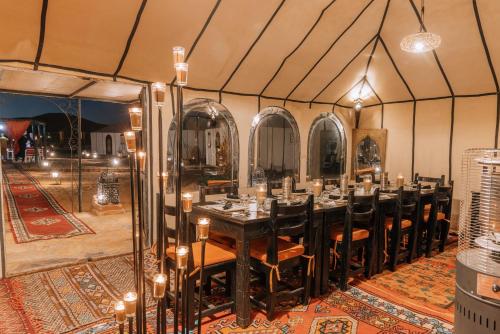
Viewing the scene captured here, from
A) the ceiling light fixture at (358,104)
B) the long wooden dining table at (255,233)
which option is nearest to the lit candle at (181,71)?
the long wooden dining table at (255,233)

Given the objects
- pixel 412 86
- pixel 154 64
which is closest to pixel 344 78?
pixel 412 86

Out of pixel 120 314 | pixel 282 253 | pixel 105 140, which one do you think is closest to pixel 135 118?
pixel 120 314

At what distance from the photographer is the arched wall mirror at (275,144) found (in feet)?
19.3

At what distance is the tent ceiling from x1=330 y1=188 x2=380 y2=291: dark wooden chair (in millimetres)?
2493

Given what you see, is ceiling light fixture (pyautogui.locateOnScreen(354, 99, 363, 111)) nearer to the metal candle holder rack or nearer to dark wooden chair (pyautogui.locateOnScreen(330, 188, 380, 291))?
dark wooden chair (pyautogui.locateOnScreen(330, 188, 380, 291))

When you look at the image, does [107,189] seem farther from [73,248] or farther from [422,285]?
[422,285]

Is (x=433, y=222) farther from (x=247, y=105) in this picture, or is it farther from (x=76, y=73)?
(x=76, y=73)

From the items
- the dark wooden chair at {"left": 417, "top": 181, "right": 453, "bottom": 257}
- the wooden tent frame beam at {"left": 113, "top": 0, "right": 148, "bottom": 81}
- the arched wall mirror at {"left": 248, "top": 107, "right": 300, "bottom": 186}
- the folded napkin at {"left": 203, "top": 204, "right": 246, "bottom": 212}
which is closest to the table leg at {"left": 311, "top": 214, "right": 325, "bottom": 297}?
the folded napkin at {"left": 203, "top": 204, "right": 246, "bottom": 212}

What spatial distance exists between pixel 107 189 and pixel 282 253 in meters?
5.30

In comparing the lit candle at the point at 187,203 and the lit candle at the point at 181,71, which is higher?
the lit candle at the point at 181,71

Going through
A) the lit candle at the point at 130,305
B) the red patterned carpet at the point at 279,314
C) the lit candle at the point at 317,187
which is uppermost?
the lit candle at the point at 317,187

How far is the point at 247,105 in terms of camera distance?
562cm

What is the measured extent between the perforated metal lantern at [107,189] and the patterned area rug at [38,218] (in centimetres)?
67

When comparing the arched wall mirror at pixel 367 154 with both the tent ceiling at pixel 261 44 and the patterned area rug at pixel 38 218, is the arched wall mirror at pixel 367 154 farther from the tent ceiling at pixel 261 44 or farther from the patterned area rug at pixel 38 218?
the patterned area rug at pixel 38 218
